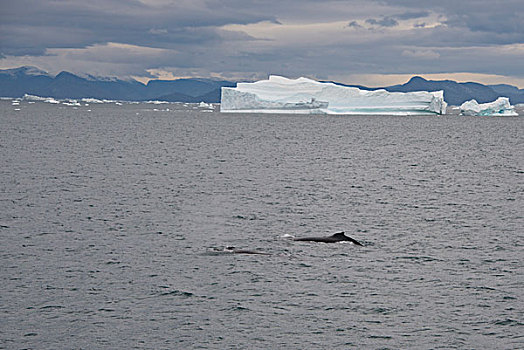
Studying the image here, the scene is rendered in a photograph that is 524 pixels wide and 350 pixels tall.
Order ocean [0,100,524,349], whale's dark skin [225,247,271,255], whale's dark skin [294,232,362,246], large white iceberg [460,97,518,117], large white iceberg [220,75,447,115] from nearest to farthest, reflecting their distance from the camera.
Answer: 1. ocean [0,100,524,349]
2. whale's dark skin [225,247,271,255]
3. whale's dark skin [294,232,362,246]
4. large white iceberg [220,75,447,115]
5. large white iceberg [460,97,518,117]

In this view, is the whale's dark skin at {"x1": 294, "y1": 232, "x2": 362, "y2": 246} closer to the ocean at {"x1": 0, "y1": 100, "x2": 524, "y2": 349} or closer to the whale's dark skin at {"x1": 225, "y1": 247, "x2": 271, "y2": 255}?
the ocean at {"x1": 0, "y1": 100, "x2": 524, "y2": 349}

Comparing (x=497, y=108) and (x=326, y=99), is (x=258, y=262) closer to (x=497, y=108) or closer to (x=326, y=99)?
(x=326, y=99)

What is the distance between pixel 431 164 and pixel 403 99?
211 ft

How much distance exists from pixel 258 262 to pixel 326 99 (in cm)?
9744

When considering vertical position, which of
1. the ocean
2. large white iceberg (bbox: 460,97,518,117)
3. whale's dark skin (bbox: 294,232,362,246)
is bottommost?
the ocean

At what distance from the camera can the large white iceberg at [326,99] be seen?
4291 inches

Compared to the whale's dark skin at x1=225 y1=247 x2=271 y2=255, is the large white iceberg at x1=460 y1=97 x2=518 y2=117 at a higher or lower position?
higher

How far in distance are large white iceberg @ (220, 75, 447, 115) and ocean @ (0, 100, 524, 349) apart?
72.1 meters

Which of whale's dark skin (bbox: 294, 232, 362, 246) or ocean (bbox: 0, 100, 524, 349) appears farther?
whale's dark skin (bbox: 294, 232, 362, 246)

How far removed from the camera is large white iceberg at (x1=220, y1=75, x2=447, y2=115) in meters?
109

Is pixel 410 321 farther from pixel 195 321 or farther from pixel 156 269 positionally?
pixel 156 269

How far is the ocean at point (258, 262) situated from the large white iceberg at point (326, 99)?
237 feet

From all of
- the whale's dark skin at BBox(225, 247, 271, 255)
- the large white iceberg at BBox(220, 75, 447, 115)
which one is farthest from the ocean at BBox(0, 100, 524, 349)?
the large white iceberg at BBox(220, 75, 447, 115)

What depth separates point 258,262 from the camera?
17.2 m
